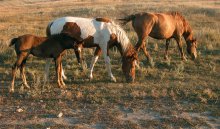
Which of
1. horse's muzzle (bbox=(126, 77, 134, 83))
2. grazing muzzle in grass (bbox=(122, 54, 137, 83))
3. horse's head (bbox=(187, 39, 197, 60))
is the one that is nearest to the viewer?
horse's muzzle (bbox=(126, 77, 134, 83))

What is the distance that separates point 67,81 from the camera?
10.8 m

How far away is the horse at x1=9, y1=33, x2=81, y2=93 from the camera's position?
9.68 metres

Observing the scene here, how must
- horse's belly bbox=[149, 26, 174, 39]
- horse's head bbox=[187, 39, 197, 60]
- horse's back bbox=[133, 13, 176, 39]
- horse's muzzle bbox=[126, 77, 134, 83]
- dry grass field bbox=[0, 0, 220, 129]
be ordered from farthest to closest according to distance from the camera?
horse's head bbox=[187, 39, 197, 60]
horse's belly bbox=[149, 26, 174, 39]
horse's back bbox=[133, 13, 176, 39]
horse's muzzle bbox=[126, 77, 134, 83]
dry grass field bbox=[0, 0, 220, 129]

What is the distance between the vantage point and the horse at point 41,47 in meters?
9.68

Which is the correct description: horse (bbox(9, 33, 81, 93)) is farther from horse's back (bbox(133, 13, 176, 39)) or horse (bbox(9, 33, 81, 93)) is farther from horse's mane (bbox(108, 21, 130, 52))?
horse's back (bbox(133, 13, 176, 39))

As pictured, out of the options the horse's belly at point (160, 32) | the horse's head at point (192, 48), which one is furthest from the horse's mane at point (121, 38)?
the horse's head at point (192, 48)

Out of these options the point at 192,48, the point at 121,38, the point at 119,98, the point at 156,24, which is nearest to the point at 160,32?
the point at 156,24

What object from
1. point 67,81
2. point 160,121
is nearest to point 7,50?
point 67,81

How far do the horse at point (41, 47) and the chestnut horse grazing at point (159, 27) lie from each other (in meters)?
3.08

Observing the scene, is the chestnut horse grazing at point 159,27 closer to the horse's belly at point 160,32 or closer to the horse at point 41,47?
the horse's belly at point 160,32

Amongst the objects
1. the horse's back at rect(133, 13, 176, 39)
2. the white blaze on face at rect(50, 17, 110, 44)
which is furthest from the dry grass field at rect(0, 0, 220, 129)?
the white blaze on face at rect(50, 17, 110, 44)

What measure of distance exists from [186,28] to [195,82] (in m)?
4.17

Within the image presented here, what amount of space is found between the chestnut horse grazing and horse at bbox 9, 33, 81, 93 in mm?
3082

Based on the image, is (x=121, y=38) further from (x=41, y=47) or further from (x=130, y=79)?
(x=41, y=47)
